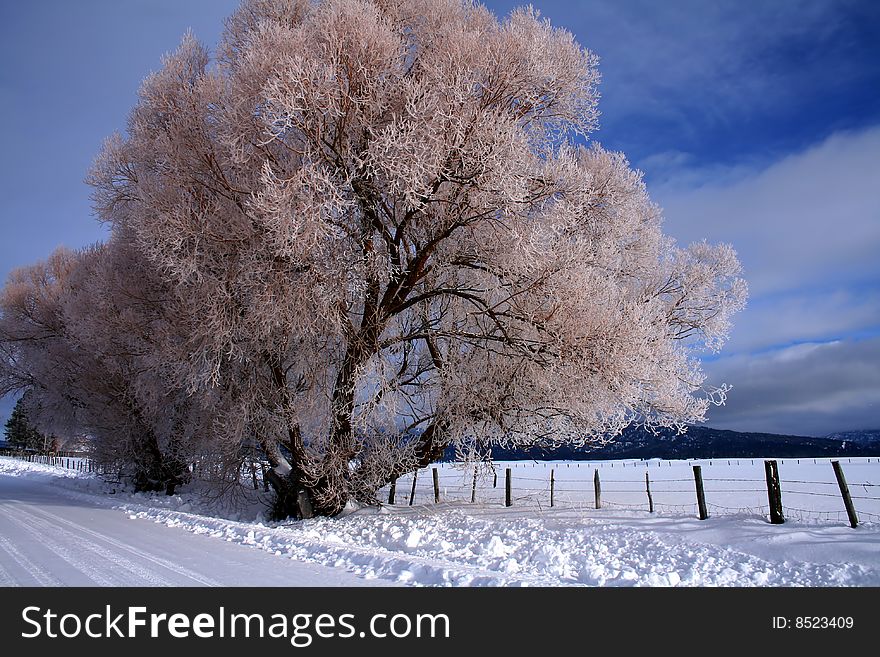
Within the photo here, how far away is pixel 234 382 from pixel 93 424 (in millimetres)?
12722

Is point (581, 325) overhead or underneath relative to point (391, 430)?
overhead

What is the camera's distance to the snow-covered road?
20.1ft

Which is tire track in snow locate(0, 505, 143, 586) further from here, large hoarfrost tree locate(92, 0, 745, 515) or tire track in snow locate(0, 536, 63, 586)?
large hoarfrost tree locate(92, 0, 745, 515)

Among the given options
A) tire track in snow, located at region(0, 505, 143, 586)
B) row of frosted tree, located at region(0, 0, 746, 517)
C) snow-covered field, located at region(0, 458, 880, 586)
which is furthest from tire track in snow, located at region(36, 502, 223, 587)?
row of frosted tree, located at region(0, 0, 746, 517)

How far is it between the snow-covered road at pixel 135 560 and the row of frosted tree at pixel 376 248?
10.5ft

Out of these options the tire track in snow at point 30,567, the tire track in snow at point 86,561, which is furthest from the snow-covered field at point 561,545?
the tire track in snow at point 30,567

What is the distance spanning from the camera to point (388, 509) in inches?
582

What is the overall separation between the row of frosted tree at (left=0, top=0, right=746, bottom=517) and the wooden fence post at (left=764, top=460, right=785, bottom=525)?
2.35 meters

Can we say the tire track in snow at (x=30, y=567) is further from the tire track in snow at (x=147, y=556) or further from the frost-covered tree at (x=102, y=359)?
the frost-covered tree at (x=102, y=359)

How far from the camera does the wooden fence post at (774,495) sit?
36.2 feet

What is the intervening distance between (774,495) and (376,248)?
9140 mm
